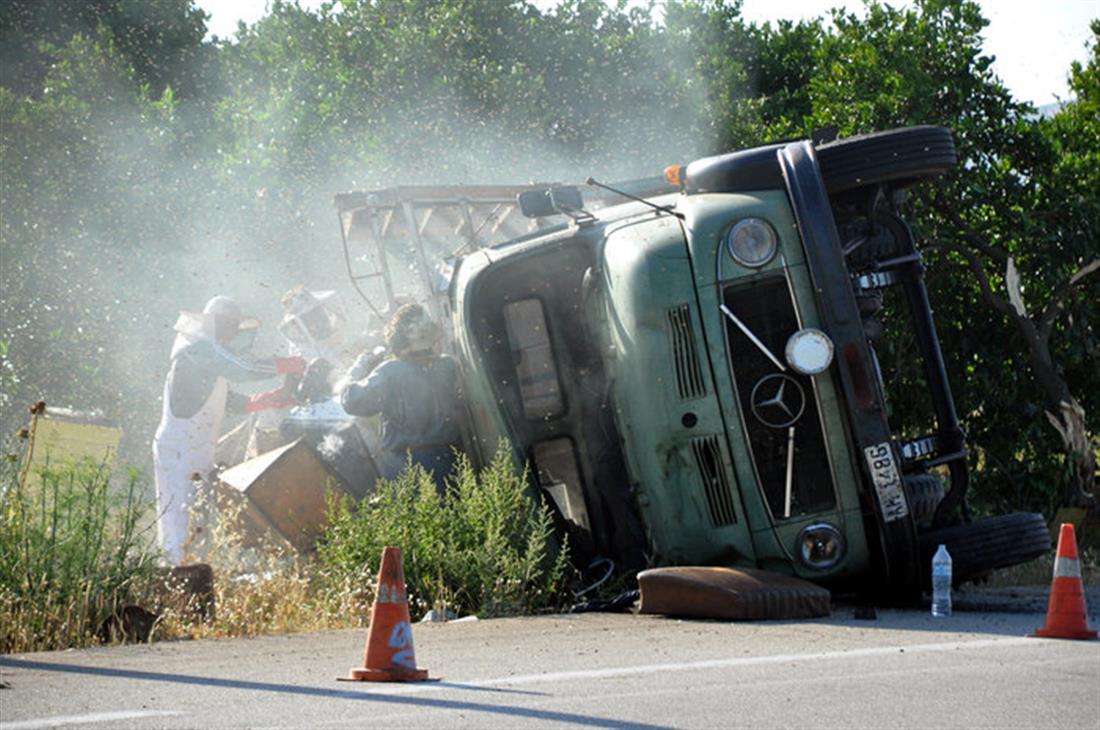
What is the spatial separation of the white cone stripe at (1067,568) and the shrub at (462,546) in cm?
256

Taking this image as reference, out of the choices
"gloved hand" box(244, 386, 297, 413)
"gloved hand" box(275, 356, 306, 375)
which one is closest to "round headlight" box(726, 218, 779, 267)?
"gloved hand" box(275, 356, 306, 375)

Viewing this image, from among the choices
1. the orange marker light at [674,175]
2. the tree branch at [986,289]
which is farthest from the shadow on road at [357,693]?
the tree branch at [986,289]

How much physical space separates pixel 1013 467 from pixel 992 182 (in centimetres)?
228

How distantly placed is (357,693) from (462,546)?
4.02 meters

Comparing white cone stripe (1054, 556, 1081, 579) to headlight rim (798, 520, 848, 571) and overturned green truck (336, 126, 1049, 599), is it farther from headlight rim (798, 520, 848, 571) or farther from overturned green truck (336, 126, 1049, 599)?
headlight rim (798, 520, 848, 571)

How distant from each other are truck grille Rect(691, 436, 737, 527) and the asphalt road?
951 millimetres

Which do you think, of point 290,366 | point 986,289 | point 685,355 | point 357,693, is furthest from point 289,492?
point 986,289

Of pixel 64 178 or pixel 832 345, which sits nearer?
pixel 832 345

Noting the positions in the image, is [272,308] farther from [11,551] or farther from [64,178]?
[11,551]

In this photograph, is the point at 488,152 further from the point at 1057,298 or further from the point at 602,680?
the point at 602,680

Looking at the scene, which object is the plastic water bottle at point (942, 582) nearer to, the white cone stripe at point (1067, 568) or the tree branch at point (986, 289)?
the white cone stripe at point (1067, 568)

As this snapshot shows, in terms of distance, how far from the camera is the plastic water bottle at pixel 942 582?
32.2 ft

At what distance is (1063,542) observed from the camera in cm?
927

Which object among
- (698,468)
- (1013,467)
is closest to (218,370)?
(698,468)
